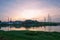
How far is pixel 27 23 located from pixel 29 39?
7577 cm

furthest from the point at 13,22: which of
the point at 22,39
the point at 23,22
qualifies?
the point at 22,39

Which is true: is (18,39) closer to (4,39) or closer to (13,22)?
(4,39)

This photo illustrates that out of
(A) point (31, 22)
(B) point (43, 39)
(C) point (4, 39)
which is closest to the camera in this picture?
(C) point (4, 39)

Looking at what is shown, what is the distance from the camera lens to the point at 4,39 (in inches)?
549

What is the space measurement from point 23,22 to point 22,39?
79.5 m

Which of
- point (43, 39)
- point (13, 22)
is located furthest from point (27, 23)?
point (43, 39)

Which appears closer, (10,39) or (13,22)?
(10,39)

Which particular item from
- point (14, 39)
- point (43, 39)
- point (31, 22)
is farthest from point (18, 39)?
point (31, 22)

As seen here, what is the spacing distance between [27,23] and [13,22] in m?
9.10

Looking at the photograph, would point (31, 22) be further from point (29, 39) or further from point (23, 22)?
point (29, 39)

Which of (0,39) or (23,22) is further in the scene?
(23,22)

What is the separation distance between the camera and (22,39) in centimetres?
1462

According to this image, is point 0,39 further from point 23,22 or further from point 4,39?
point 23,22

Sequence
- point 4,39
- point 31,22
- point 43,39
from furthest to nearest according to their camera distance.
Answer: point 31,22 < point 43,39 < point 4,39
